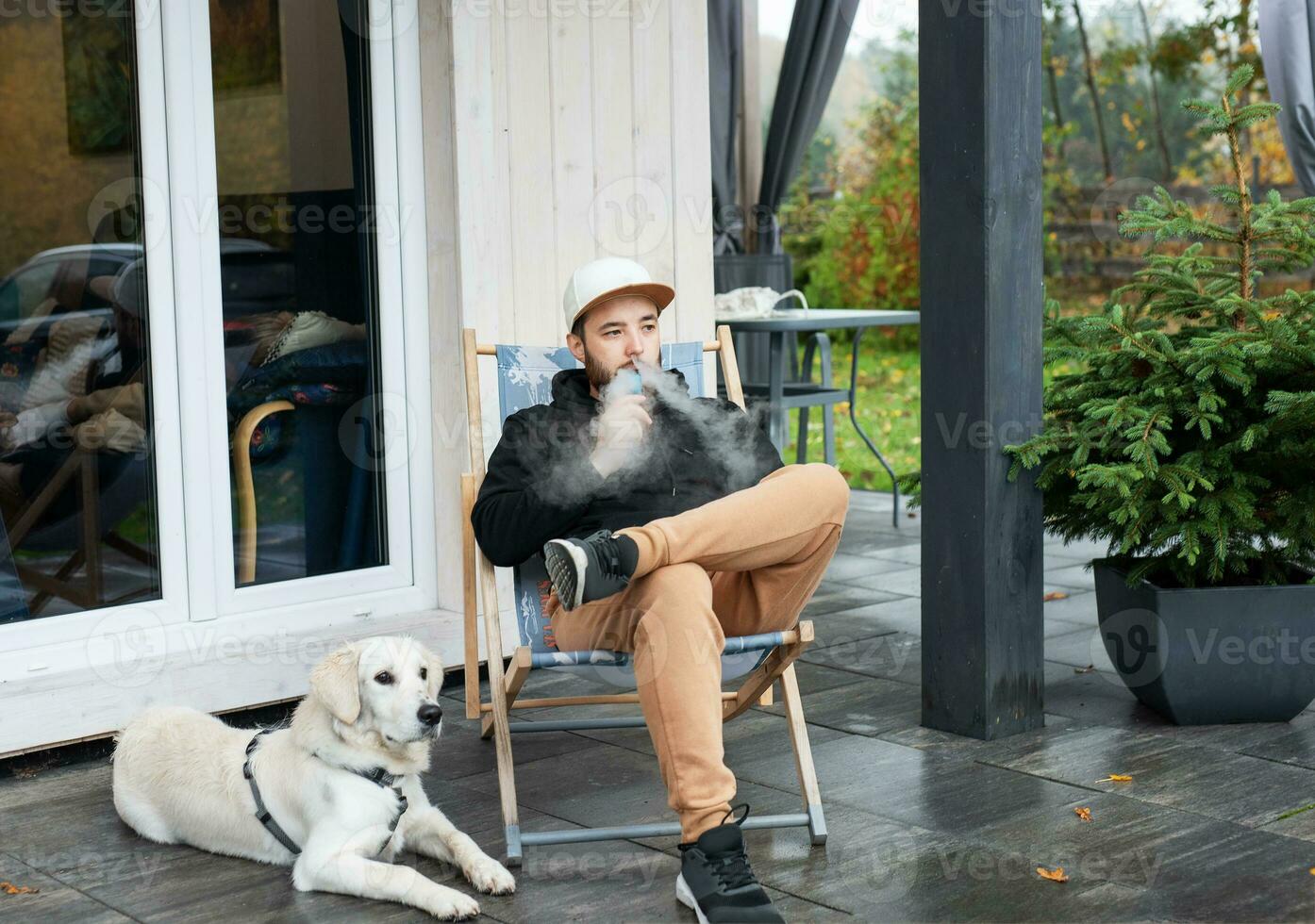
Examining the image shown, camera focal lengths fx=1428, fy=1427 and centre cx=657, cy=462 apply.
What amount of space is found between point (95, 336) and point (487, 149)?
1.25 m

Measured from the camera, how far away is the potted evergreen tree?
3.54 meters

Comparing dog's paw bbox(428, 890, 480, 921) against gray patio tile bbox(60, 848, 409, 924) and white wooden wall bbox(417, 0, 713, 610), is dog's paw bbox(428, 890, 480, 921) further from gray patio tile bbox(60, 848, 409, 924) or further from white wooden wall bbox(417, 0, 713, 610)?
white wooden wall bbox(417, 0, 713, 610)

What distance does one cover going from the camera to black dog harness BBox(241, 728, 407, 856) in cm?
280

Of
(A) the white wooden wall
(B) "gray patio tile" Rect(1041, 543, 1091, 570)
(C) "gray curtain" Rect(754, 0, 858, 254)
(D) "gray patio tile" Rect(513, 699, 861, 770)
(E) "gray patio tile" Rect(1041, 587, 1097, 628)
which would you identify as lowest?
(D) "gray patio tile" Rect(513, 699, 861, 770)

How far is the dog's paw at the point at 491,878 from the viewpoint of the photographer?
274cm

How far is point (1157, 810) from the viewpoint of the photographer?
10.3 ft

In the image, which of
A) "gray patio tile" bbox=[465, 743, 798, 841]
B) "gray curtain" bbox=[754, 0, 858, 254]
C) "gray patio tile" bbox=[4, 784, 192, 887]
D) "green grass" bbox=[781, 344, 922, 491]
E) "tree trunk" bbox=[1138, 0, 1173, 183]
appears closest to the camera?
"gray patio tile" bbox=[4, 784, 192, 887]

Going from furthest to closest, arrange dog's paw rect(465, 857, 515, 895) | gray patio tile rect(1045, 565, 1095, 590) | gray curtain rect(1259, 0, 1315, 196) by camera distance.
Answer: gray patio tile rect(1045, 565, 1095, 590) → gray curtain rect(1259, 0, 1315, 196) → dog's paw rect(465, 857, 515, 895)

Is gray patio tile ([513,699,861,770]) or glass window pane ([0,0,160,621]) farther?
glass window pane ([0,0,160,621])

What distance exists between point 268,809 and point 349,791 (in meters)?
0.22

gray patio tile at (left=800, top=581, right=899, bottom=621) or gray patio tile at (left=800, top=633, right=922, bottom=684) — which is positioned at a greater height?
gray patio tile at (left=800, top=581, right=899, bottom=621)

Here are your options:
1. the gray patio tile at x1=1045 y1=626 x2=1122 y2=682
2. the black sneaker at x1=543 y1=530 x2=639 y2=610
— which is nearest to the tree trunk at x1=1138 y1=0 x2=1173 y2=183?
the gray patio tile at x1=1045 y1=626 x2=1122 y2=682

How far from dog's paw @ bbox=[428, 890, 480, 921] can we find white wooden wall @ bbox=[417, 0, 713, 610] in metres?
1.77

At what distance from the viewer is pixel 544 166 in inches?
172
